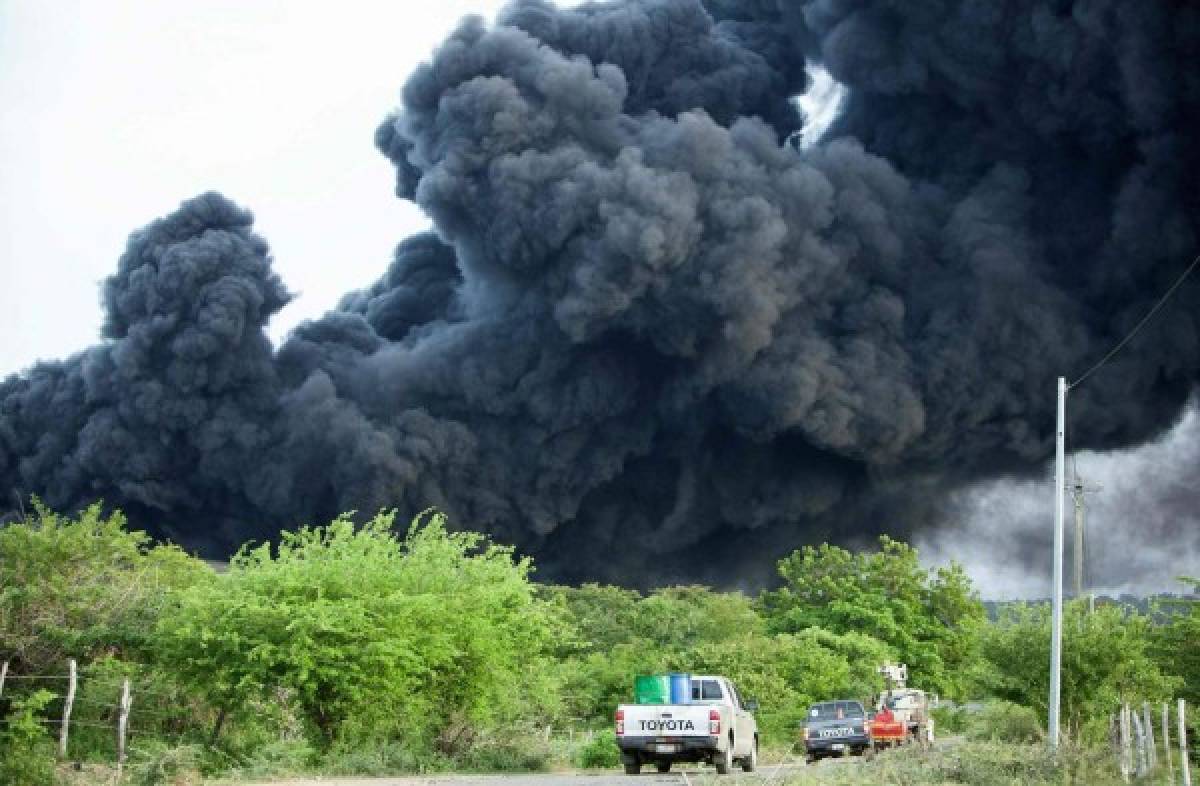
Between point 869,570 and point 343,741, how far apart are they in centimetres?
4057

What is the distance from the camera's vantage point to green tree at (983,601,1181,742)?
36719 millimetres

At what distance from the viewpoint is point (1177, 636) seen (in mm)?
37375

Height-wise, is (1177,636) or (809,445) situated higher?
(809,445)

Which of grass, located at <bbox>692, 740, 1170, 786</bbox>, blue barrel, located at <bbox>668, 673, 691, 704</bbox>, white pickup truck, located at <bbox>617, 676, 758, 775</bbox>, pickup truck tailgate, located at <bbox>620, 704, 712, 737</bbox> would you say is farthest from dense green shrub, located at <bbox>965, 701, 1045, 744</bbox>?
pickup truck tailgate, located at <bbox>620, 704, 712, 737</bbox>

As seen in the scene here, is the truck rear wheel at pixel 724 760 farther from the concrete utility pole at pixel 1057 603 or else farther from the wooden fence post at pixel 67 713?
the wooden fence post at pixel 67 713

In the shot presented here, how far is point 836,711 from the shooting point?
36.4 metres

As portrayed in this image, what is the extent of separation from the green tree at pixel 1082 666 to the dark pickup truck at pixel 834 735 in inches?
168

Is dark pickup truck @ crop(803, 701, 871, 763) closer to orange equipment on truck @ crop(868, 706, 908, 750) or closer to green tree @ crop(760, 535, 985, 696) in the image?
orange equipment on truck @ crop(868, 706, 908, 750)

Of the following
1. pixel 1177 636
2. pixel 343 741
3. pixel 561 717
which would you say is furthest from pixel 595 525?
pixel 343 741

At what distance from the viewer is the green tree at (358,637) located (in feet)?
89.8

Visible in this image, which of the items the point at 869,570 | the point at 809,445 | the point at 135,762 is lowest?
the point at 135,762

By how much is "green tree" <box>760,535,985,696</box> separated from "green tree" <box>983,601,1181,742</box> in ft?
76.9

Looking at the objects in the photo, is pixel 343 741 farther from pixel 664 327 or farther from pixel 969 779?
pixel 664 327

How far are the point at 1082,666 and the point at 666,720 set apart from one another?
13947mm
